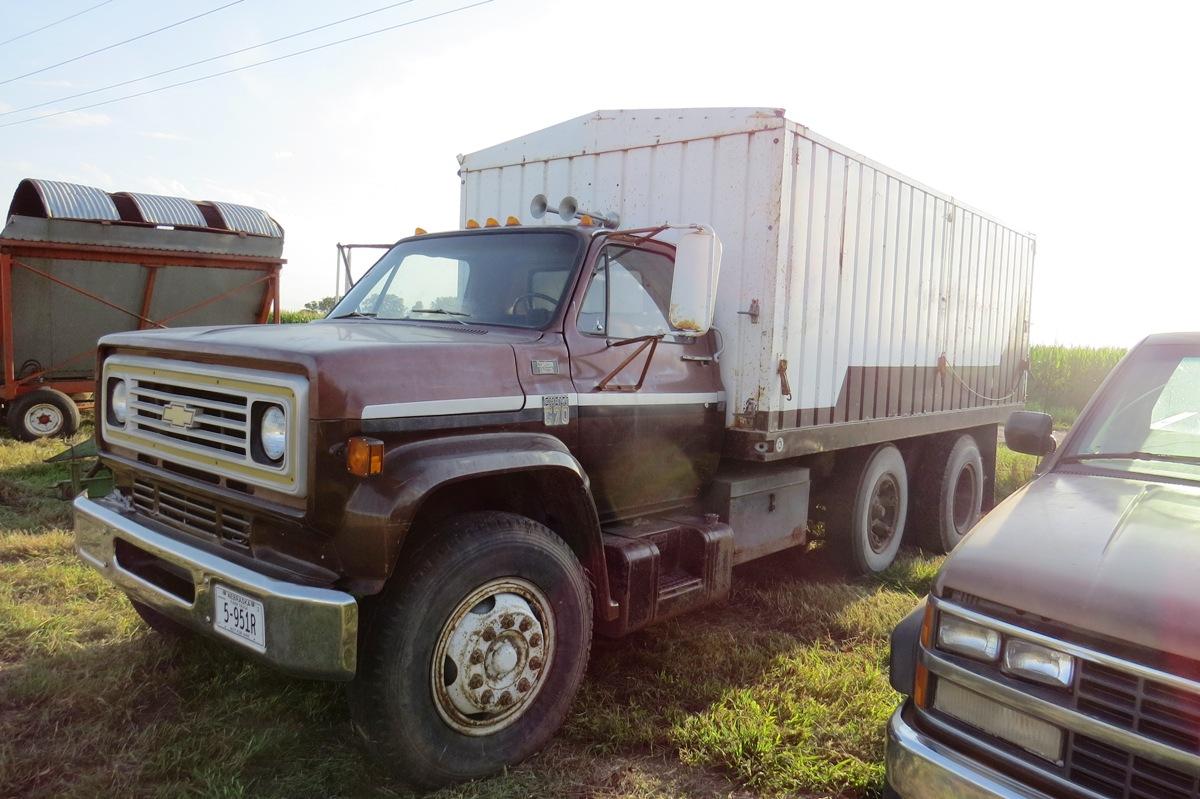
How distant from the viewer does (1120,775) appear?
2086mm

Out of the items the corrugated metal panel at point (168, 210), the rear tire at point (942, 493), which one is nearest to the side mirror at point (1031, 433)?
the rear tire at point (942, 493)

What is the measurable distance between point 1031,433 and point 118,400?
13.3ft

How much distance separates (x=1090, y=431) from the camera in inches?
132

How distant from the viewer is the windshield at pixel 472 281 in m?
3.95

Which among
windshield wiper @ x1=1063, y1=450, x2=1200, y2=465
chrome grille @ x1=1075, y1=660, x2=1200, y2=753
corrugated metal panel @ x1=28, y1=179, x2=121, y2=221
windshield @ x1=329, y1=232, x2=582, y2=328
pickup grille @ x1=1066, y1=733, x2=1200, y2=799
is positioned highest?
corrugated metal panel @ x1=28, y1=179, x2=121, y2=221

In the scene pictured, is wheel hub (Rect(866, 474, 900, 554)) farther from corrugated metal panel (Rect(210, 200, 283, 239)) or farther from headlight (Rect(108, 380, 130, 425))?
corrugated metal panel (Rect(210, 200, 283, 239))

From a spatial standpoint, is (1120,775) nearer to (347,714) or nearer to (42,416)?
(347,714)

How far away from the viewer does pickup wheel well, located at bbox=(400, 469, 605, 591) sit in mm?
3314

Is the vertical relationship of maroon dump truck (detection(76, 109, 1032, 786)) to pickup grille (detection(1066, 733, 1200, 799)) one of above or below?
above

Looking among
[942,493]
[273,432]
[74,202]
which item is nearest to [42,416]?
[74,202]

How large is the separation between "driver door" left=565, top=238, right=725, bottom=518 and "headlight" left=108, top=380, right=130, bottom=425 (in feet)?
6.60

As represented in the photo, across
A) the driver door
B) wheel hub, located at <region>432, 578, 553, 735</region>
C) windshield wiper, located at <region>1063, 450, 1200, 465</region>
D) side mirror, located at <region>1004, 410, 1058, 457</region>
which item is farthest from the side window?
windshield wiper, located at <region>1063, 450, 1200, 465</region>

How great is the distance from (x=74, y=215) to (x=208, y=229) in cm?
150

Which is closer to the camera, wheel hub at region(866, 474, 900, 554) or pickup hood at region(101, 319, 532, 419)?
pickup hood at region(101, 319, 532, 419)
